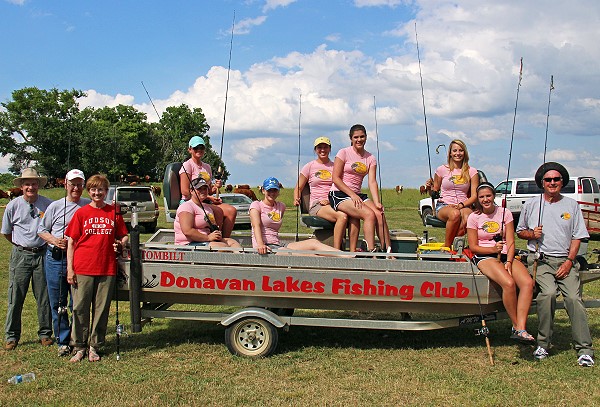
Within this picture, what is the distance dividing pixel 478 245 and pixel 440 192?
125cm

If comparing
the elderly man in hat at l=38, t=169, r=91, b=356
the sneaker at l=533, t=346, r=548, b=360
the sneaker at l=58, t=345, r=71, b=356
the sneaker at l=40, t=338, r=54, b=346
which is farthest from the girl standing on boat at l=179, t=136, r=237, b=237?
the sneaker at l=533, t=346, r=548, b=360

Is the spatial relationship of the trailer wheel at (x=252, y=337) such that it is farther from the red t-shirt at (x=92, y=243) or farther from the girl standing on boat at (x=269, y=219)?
the red t-shirt at (x=92, y=243)

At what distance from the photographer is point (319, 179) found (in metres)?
6.78

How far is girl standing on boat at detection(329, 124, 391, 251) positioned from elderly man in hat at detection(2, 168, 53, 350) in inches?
119

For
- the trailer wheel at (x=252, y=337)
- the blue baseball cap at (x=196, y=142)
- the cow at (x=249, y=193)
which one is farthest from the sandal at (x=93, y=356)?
the cow at (x=249, y=193)

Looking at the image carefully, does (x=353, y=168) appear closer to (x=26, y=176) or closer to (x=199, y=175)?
(x=199, y=175)

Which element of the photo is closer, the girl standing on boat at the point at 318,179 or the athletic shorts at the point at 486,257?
the athletic shorts at the point at 486,257

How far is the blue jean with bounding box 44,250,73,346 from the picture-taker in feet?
19.9

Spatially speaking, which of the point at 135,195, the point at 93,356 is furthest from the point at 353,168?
the point at 135,195

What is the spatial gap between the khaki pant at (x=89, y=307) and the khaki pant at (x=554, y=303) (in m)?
3.96

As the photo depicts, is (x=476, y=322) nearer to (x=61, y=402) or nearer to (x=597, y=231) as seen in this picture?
(x=61, y=402)

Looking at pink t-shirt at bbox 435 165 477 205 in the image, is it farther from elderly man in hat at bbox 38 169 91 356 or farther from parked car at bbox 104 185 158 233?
parked car at bbox 104 185 158 233

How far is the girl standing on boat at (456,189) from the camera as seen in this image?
21.8 feet

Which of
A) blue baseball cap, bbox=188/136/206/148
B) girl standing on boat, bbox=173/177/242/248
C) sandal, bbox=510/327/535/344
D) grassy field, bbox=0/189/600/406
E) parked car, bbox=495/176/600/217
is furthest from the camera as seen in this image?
parked car, bbox=495/176/600/217
